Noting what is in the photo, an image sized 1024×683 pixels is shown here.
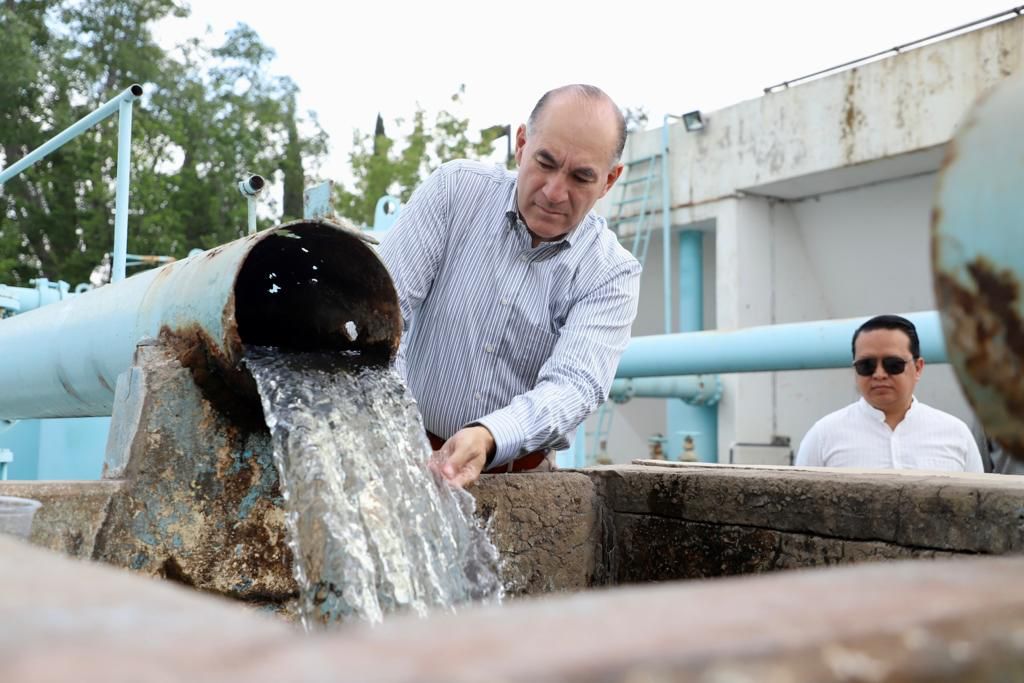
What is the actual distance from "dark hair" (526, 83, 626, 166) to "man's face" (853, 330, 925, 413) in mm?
1550

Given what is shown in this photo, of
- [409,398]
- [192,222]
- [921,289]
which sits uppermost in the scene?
[192,222]

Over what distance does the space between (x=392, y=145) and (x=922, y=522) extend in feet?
68.6

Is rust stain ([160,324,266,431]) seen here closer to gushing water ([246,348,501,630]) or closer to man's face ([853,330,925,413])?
gushing water ([246,348,501,630])

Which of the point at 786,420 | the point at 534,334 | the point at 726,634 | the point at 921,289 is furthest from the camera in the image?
the point at 786,420

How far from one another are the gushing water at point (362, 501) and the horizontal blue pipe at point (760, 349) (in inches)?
167

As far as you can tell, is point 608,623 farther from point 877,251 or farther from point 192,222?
point 192,222

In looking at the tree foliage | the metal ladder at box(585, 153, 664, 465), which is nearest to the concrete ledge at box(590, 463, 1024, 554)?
the metal ladder at box(585, 153, 664, 465)

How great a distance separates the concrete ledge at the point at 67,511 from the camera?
2.01m

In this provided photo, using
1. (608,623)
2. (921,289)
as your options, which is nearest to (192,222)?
(921,289)

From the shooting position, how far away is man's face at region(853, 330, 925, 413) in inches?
157

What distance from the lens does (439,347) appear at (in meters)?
3.02

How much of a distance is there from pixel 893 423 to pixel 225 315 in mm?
2744

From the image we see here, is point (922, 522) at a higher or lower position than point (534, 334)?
lower

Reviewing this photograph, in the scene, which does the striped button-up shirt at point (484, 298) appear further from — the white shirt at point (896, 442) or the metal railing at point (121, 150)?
the metal railing at point (121, 150)
